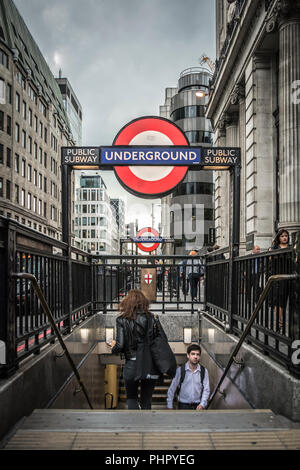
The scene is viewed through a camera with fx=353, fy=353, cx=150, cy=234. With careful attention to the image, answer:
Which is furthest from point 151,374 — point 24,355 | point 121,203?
point 121,203

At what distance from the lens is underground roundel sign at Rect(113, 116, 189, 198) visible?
213 inches

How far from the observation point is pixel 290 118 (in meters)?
11.8

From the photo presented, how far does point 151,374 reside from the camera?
4.25 metres

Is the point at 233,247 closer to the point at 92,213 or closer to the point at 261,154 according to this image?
the point at 261,154

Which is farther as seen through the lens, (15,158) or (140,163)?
(15,158)

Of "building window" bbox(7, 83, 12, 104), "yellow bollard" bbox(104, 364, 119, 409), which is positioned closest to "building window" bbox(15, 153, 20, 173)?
"building window" bbox(7, 83, 12, 104)

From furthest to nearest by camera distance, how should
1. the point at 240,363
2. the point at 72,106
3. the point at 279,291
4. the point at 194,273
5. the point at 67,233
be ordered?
the point at 72,106
the point at 194,273
the point at 67,233
the point at 240,363
the point at 279,291

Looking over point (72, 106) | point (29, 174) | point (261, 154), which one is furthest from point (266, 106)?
point (72, 106)

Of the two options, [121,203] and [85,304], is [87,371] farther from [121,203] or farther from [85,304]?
[121,203]

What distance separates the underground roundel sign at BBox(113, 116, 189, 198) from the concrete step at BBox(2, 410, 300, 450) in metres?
3.20

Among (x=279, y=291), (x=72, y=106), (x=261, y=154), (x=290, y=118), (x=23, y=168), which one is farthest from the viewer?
(x=72, y=106)

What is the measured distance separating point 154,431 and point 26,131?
50729mm

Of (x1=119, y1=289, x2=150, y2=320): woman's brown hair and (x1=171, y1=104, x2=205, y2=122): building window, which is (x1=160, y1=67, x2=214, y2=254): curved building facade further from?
(x1=119, y1=289, x2=150, y2=320): woman's brown hair

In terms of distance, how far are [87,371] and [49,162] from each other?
184 feet
